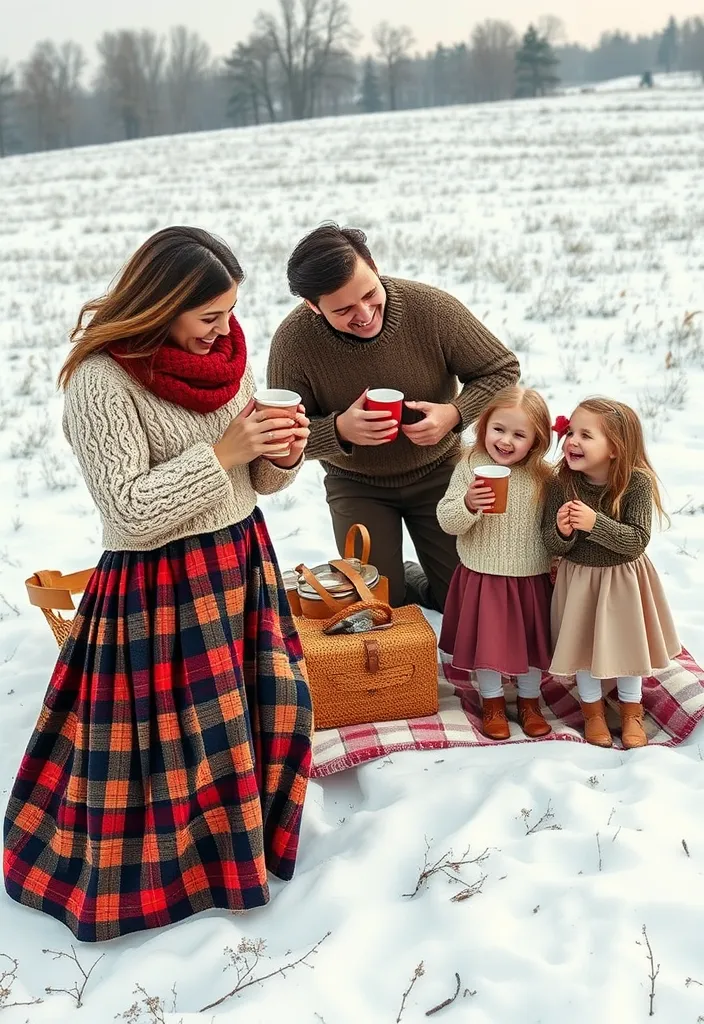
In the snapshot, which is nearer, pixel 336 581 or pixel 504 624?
pixel 504 624

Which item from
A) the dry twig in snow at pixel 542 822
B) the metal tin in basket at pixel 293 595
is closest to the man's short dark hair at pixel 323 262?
the metal tin in basket at pixel 293 595

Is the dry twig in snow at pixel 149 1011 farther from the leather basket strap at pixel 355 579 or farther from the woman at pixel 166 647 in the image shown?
the leather basket strap at pixel 355 579

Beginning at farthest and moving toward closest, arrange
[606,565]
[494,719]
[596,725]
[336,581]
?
1. [336,581]
2. [494,719]
3. [596,725]
4. [606,565]

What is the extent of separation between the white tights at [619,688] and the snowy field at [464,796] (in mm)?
230

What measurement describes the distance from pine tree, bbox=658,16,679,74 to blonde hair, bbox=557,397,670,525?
5439 inches

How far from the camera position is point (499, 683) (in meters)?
3.76

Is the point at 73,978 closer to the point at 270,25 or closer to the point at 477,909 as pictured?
the point at 477,909

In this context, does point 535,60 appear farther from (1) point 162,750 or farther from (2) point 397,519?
(1) point 162,750

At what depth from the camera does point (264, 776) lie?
123 inches

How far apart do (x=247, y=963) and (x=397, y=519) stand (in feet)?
7.64

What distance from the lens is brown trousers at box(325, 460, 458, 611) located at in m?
4.43

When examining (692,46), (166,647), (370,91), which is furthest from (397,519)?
(692,46)

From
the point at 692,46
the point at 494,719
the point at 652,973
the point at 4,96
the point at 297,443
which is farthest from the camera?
the point at 692,46

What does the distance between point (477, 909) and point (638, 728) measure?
1.24 metres
